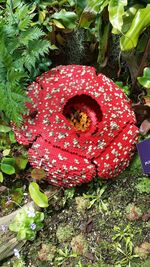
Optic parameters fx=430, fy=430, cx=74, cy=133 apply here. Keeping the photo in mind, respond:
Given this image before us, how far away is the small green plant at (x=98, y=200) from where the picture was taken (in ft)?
7.45

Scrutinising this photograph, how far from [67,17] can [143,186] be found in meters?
1.05

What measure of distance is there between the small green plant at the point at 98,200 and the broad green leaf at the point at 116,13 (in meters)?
0.84

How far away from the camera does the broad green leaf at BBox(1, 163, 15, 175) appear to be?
2273mm

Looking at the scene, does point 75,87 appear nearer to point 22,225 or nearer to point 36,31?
point 36,31

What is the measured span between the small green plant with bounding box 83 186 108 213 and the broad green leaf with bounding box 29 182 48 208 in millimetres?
240

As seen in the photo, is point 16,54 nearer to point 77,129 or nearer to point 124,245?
point 77,129

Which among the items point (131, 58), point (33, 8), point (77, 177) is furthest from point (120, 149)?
point (33, 8)

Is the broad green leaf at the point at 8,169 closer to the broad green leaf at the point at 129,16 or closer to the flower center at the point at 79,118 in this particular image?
the flower center at the point at 79,118

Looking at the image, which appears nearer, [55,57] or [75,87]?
[75,87]

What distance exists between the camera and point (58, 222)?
2256 mm

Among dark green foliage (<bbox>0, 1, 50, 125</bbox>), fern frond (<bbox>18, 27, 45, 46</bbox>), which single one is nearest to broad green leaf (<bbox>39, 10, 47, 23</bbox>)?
dark green foliage (<bbox>0, 1, 50, 125</bbox>)

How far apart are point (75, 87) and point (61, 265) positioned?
2.95ft

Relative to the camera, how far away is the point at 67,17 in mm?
2465

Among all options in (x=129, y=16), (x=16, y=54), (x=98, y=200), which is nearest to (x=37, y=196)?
(x=98, y=200)
